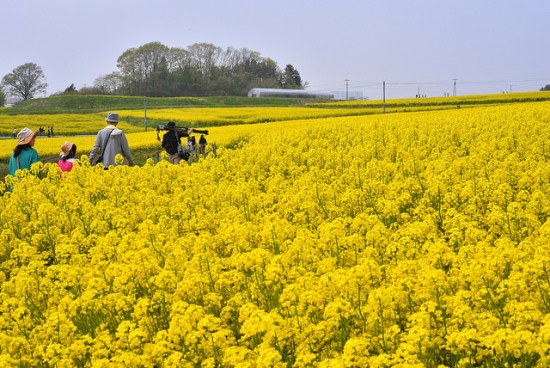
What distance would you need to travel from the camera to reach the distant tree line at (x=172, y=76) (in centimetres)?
11650

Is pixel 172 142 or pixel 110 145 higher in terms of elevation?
pixel 110 145

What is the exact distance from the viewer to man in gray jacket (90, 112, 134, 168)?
41.7 feet

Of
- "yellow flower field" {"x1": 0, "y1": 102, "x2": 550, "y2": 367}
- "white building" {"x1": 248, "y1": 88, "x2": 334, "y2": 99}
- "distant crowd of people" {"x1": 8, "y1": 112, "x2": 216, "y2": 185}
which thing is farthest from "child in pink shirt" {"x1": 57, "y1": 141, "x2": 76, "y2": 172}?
"white building" {"x1": 248, "y1": 88, "x2": 334, "y2": 99}

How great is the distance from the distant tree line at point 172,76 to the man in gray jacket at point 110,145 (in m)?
102

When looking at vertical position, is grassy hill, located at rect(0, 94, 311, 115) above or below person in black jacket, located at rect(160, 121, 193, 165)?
above

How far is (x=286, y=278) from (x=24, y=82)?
124 metres

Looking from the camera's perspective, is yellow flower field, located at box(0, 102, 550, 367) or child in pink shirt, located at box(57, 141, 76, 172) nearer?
yellow flower field, located at box(0, 102, 550, 367)

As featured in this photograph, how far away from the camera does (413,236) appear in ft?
22.9

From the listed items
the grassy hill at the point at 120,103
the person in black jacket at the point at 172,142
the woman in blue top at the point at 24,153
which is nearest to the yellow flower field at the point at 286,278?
the woman in blue top at the point at 24,153

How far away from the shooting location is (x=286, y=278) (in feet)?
19.5

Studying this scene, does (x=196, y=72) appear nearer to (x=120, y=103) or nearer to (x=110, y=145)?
(x=120, y=103)

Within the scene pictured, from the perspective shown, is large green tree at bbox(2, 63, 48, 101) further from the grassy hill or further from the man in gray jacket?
the man in gray jacket

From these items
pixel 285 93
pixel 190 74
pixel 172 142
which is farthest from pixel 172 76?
pixel 172 142

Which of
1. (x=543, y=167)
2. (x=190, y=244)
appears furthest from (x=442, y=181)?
(x=190, y=244)
